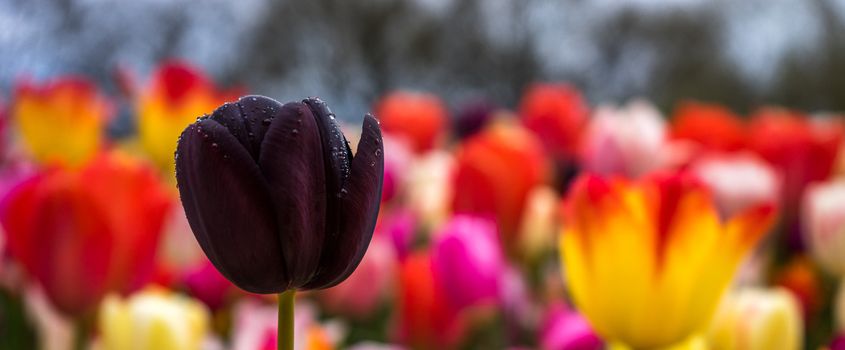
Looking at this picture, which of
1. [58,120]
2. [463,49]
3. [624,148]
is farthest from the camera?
[463,49]

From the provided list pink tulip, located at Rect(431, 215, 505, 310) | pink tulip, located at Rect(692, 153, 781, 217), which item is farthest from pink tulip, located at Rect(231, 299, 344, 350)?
pink tulip, located at Rect(692, 153, 781, 217)

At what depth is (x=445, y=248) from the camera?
513 mm

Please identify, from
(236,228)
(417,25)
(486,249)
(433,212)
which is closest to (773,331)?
(486,249)

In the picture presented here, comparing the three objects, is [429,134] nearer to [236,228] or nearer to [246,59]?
[236,228]

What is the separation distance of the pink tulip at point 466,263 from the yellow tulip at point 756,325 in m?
0.13

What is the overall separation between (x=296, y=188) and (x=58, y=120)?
78cm

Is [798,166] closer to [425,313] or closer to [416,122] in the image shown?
[425,313]

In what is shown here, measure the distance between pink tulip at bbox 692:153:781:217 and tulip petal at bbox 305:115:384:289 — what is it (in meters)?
0.42

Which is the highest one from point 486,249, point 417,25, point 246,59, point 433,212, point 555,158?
point 417,25

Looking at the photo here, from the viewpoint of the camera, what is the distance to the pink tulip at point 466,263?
507mm

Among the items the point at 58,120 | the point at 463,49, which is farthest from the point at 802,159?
the point at 463,49

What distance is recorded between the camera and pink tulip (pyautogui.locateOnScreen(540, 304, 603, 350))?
0.47 meters

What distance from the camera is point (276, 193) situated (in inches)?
8.3

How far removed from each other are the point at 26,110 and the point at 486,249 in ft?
2.01
